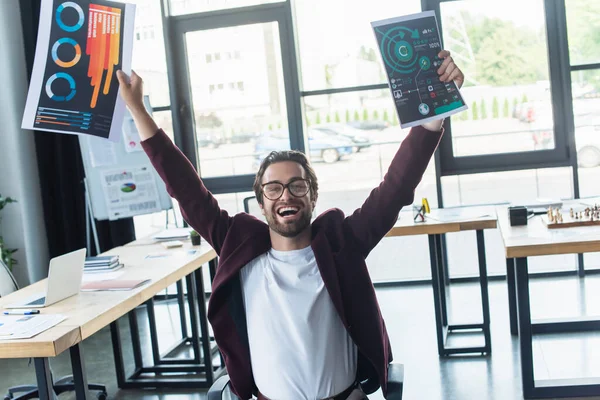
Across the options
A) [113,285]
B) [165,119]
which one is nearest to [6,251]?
[165,119]

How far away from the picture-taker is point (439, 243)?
4.00m

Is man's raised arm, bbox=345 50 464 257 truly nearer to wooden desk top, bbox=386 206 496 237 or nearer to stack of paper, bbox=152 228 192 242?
wooden desk top, bbox=386 206 496 237

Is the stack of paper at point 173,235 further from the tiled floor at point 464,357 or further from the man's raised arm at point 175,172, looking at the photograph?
the man's raised arm at point 175,172

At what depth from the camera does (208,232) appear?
6.82 feet

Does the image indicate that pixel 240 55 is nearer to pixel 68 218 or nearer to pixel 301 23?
pixel 301 23

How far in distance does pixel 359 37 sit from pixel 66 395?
3307mm

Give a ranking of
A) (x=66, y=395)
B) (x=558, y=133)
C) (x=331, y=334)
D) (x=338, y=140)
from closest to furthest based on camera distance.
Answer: (x=331, y=334)
(x=66, y=395)
(x=558, y=133)
(x=338, y=140)

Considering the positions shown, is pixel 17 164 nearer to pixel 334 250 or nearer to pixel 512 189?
pixel 512 189

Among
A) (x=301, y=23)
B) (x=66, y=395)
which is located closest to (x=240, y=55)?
(x=301, y=23)

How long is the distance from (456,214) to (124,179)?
8.28ft

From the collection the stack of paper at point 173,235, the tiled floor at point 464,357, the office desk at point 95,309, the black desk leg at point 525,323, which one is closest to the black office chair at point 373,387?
the office desk at point 95,309

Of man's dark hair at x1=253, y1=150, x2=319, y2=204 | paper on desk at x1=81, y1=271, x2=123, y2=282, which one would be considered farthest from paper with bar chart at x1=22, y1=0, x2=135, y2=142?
paper on desk at x1=81, y1=271, x2=123, y2=282

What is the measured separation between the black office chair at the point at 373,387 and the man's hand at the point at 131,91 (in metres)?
0.81

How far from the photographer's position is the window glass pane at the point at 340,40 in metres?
5.37
